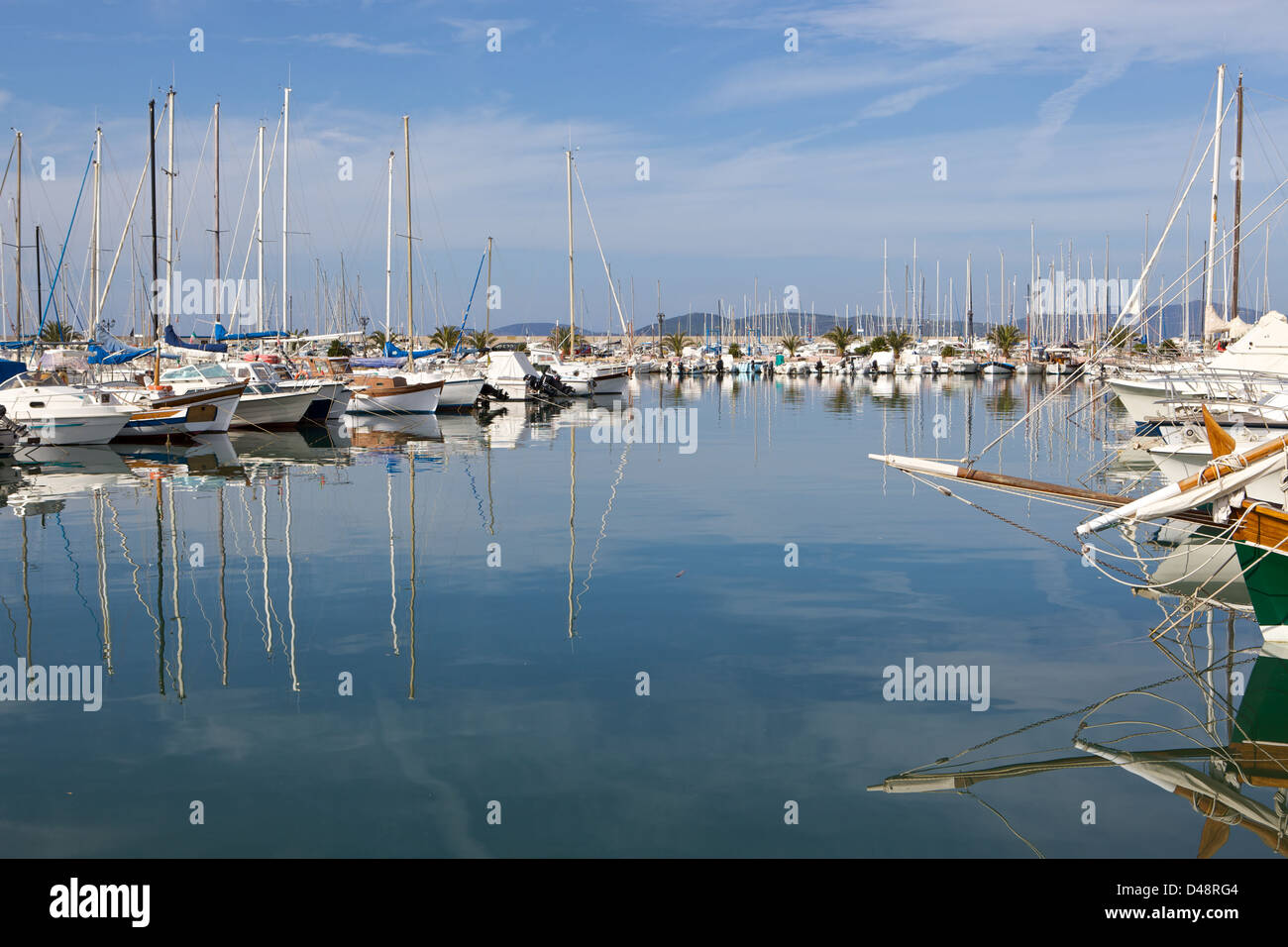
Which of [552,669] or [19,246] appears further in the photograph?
[19,246]

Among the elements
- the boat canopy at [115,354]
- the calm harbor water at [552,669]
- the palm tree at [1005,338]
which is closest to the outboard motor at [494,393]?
the boat canopy at [115,354]

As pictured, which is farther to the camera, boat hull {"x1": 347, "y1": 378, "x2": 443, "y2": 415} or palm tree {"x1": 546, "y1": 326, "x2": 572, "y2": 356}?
palm tree {"x1": 546, "y1": 326, "x2": 572, "y2": 356}

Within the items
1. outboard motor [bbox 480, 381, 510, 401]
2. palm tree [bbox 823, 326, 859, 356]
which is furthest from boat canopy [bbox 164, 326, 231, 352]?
palm tree [bbox 823, 326, 859, 356]

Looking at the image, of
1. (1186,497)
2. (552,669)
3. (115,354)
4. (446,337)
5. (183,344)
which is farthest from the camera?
(446,337)

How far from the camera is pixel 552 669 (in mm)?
11391

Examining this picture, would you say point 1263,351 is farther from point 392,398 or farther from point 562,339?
point 562,339

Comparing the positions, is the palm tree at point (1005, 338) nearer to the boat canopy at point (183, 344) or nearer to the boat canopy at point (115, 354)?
the boat canopy at point (183, 344)

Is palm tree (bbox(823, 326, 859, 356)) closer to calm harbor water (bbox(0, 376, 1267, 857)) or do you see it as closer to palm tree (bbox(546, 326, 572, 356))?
palm tree (bbox(546, 326, 572, 356))

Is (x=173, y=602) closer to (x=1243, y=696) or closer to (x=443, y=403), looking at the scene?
(x=1243, y=696)

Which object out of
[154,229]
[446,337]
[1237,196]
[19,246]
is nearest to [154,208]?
[154,229]

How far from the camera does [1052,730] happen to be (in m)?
9.66

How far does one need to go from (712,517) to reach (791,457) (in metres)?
11.5

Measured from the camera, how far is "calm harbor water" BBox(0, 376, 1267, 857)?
7922mm
